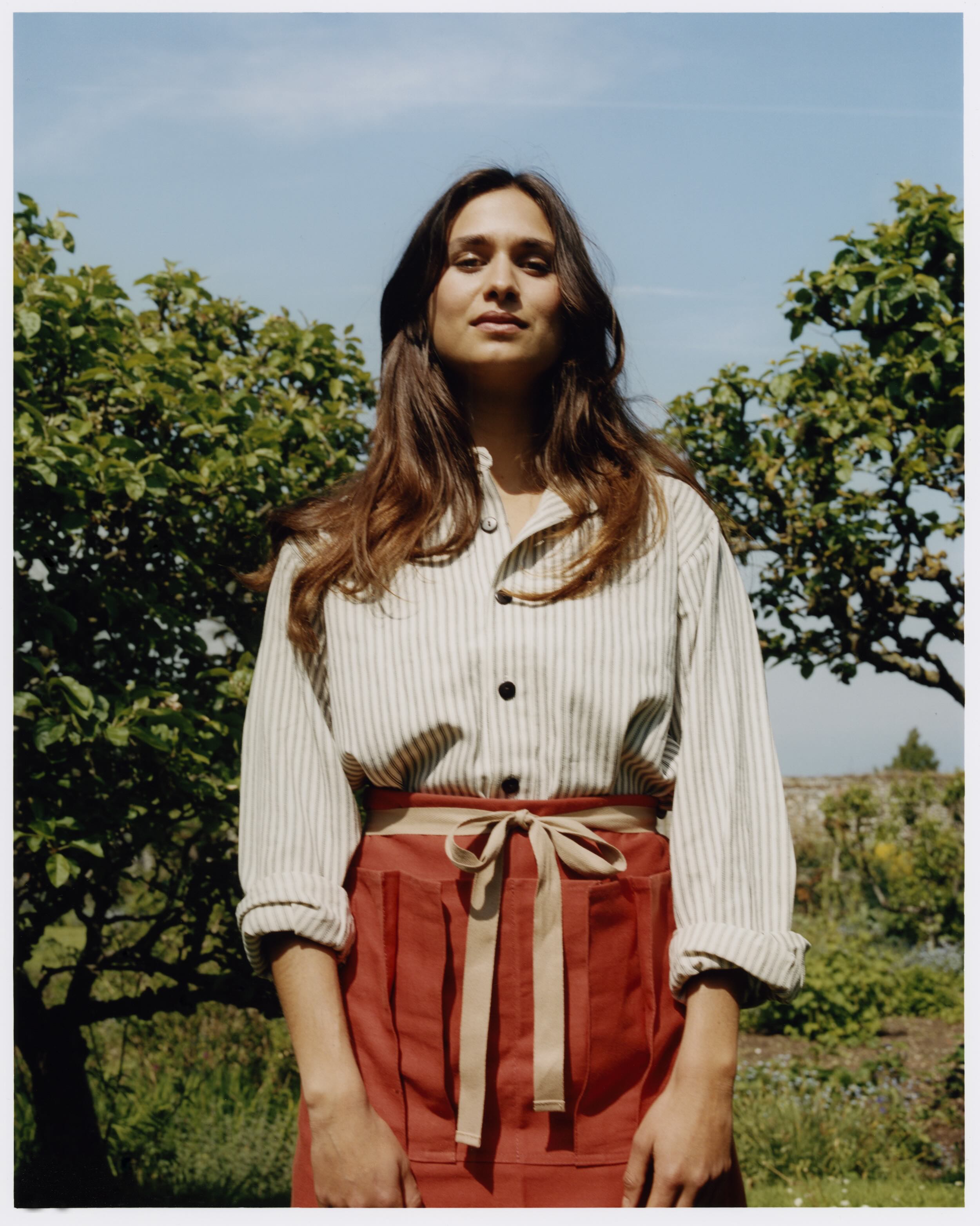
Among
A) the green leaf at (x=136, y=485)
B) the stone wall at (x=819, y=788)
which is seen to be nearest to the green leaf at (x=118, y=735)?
the green leaf at (x=136, y=485)

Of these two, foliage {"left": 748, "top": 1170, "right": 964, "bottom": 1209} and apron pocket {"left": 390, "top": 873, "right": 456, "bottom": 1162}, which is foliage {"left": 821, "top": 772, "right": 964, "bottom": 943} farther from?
apron pocket {"left": 390, "top": 873, "right": 456, "bottom": 1162}

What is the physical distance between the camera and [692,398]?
3.96 meters

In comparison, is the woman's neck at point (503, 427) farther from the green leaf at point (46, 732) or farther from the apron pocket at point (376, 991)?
the green leaf at point (46, 732)

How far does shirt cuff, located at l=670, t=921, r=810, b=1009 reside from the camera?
4.86 feet

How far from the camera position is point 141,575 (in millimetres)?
3215

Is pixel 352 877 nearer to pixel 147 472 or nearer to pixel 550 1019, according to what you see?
pixel 550 1019

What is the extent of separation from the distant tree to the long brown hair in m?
10.2

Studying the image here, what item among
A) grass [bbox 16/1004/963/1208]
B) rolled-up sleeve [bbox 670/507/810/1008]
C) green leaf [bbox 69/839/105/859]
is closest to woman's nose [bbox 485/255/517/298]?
rolled-up sleeve [bbox 670/507/810/1008]

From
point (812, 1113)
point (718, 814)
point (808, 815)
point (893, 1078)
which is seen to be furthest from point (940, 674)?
point (808, 815)

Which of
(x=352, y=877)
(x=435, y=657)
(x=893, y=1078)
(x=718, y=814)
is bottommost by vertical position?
(x=893, y=1078)

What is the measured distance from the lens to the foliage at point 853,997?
18.9ft

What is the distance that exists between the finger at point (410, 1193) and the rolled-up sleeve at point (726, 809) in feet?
1.41

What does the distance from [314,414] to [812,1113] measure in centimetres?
322

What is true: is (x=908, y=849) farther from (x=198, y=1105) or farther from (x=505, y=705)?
(x=505, y=705)
